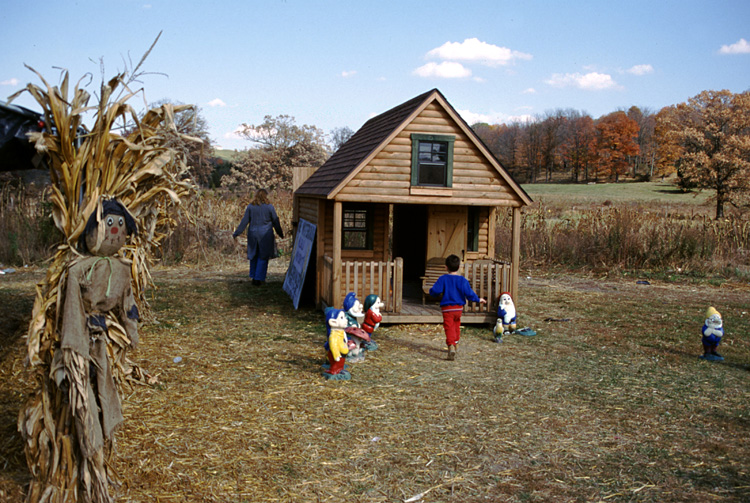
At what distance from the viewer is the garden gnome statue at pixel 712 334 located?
28.6 feet

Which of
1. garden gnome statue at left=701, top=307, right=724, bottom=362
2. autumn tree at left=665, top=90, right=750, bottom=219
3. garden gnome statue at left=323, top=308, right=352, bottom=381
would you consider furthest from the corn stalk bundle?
autumn tree at left=665, top=90, right=750, bottom=219

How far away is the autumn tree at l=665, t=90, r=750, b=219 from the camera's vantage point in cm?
3183

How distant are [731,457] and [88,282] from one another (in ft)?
19.0

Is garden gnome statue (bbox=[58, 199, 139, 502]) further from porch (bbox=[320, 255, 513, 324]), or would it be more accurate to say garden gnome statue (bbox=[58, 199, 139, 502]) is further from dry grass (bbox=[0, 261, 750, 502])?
porch (bbox=[320, 255, 513, 324])

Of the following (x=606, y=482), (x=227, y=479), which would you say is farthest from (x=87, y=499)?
(x=606, y=482)

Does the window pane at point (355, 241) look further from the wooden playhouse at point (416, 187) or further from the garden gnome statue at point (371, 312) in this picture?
the garden gnome statue at point (371, 312)

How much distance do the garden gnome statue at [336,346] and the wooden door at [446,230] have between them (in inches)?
207

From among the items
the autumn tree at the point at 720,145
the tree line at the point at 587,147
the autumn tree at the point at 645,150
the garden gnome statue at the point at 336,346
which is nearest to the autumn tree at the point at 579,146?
the tree line at the point at 587,147

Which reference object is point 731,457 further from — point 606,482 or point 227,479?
point 227,479

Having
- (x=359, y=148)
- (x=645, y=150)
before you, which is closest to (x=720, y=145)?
(x=359, y=148)

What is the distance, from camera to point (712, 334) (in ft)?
29.0

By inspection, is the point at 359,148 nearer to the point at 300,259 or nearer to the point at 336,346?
the point at 300,259

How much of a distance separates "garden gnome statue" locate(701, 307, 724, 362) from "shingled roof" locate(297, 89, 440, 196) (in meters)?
5.85

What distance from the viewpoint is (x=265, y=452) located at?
526cm
